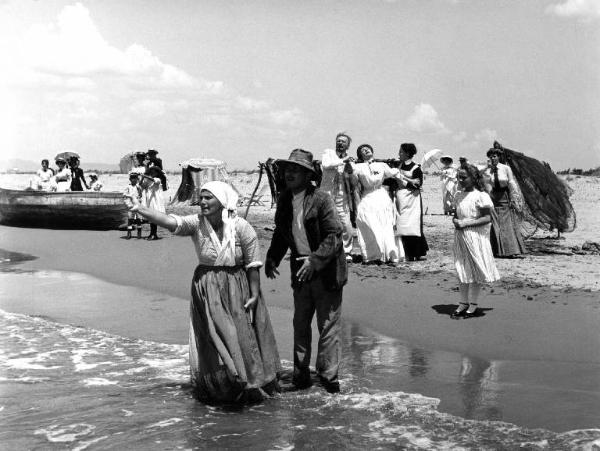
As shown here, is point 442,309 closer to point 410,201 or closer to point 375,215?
point 375,215

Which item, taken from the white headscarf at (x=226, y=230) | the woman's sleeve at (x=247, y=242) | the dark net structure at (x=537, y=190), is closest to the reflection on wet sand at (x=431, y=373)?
the woman's sleeve at (x=247, y=242)

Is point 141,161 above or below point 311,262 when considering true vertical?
above

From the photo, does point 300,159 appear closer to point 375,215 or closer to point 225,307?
point 225,307

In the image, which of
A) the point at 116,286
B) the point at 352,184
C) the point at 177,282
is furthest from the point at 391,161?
the point at 116,286

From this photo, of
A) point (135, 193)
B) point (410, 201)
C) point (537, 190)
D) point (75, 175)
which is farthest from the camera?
point (75, 175)

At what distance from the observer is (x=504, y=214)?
37.8 feet

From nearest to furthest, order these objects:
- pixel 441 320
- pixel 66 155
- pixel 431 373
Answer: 1. pixel 431 373
2. pixel 441 320
3. pixel 66 155

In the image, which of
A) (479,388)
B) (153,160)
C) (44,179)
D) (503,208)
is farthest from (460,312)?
(44,179)

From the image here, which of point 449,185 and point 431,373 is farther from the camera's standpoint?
point 449,185

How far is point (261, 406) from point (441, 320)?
3.04m

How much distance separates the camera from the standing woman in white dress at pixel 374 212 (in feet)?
36.3

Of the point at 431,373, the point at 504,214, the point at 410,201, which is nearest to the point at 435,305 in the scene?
the point at 431,373

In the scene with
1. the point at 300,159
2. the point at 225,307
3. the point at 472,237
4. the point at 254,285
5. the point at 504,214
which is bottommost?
the point at 225,307

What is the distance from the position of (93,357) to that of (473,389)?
3.44m
